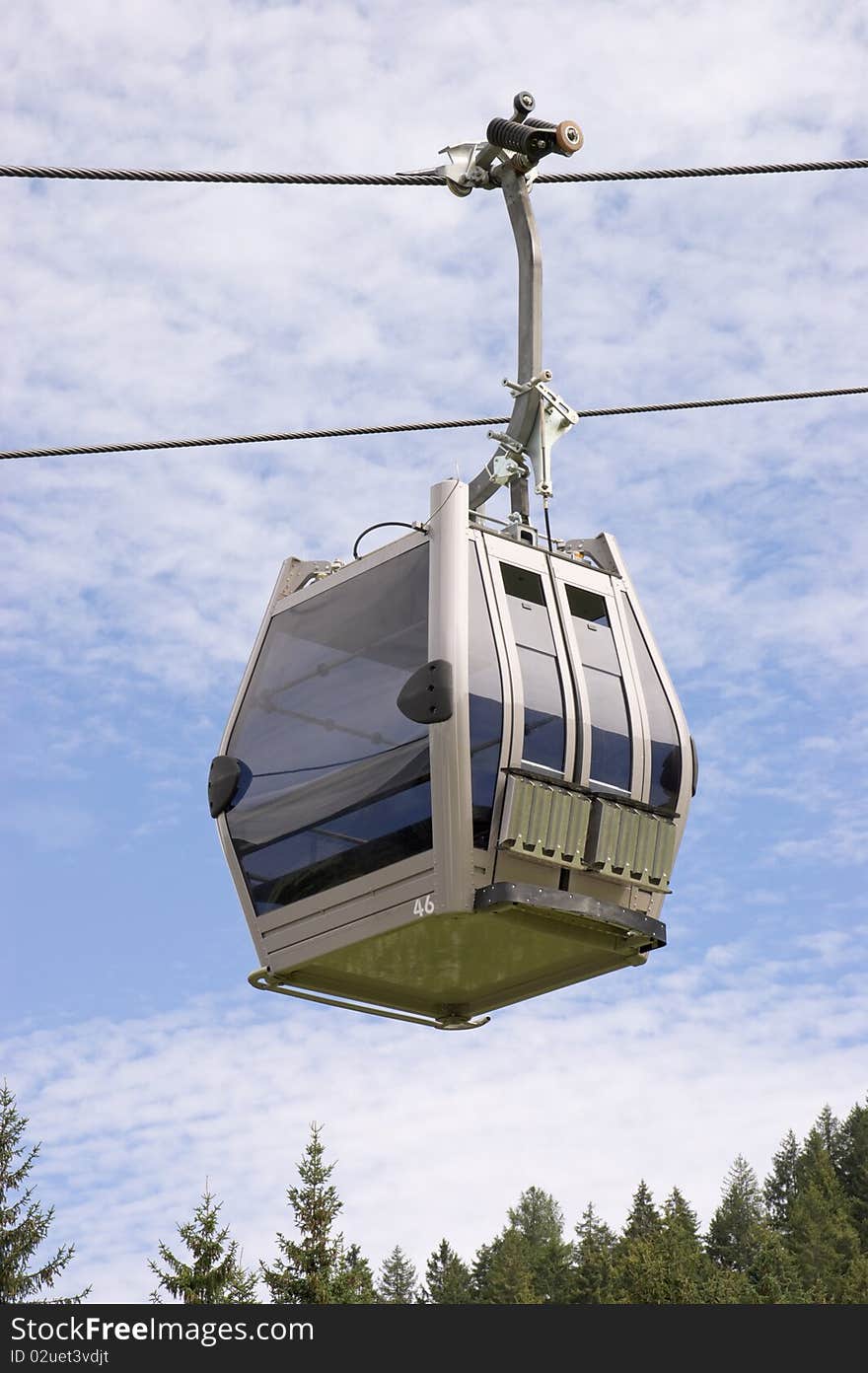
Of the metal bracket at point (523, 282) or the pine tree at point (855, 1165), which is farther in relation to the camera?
the pine tree at point (855, 1165)

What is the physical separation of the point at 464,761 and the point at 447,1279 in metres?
90.1

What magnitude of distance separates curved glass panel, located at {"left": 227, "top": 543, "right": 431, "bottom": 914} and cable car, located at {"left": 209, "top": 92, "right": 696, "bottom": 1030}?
0.04 ft

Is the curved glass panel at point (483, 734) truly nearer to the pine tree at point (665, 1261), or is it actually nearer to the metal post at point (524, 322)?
the metal post at point (524, 322)

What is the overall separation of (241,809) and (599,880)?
224cm

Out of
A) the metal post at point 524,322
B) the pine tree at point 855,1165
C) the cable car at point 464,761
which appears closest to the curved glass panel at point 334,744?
the cable car at point 464,761

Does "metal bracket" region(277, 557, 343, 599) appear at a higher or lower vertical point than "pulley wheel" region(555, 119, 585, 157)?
lower

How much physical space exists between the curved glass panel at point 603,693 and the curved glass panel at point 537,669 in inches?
9.8

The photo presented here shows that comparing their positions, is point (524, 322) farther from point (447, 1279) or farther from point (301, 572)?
point (447, 1279)

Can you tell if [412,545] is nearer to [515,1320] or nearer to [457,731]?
[457,731]

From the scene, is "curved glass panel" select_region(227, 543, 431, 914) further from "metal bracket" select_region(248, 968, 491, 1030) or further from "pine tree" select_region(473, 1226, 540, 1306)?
"pine tree" select_region(473, 1226, 540, 1306)

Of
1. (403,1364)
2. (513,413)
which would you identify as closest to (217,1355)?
(403,1364)

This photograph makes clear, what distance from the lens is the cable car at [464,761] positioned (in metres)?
11.6

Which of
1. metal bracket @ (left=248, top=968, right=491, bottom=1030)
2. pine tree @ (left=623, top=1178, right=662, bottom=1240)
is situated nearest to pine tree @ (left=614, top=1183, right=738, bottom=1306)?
pine tree @ (left=623, top=1178, right=662, bottom=1240)

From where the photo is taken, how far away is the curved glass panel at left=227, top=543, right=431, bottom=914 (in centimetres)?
1187
